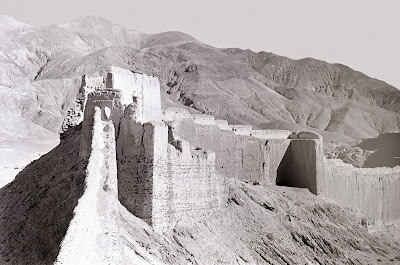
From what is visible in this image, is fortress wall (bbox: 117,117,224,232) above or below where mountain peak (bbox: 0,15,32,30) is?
below

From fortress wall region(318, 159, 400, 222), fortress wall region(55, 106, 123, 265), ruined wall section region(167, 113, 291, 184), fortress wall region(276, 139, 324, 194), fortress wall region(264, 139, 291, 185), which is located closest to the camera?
fortress wall region(55, 106, 123, 265)

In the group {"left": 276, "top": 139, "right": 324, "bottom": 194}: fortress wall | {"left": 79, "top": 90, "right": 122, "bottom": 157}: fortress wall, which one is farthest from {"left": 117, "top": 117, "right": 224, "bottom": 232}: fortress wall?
{"left": 276, "top": 139, "right": 324, "bottom": 194}: fortress wall

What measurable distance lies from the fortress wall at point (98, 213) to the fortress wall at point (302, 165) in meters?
17.5

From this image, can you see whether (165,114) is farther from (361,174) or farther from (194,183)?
(361,174)

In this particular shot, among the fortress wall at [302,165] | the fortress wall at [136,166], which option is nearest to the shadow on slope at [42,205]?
the fortress wall at [136,166]

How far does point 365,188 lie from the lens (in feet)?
129

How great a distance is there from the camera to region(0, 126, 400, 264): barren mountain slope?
18.0m

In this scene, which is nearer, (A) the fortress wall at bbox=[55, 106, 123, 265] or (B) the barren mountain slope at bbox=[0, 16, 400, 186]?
(A) the fortress wall at bbox=[55, 106, 123, 265]

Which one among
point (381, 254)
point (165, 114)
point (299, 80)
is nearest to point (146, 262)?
point (165, 114)

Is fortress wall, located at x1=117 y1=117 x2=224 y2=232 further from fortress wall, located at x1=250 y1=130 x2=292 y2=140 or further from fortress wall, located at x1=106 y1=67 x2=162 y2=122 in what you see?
fortress wall, located at x1=250 y1=130 x2=292 y2=140

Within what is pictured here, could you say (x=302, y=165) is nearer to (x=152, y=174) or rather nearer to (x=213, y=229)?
(x=213, y=229)

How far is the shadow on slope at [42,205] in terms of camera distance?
56.1 ft

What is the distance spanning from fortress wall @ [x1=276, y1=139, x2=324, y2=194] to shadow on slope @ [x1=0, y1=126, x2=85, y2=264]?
48.2 feet

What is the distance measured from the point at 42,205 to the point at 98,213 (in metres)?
5.67
